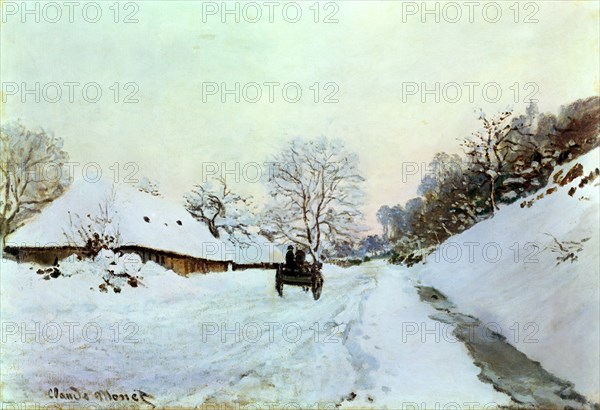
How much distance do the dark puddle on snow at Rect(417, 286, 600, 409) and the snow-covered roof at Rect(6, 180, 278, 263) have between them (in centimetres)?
160

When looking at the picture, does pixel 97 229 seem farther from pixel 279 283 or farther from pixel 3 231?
pixel 279 283

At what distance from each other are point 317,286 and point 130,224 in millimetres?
1546

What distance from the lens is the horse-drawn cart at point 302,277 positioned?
151 inches

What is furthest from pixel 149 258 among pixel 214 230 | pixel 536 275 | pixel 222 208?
pixel 536 275

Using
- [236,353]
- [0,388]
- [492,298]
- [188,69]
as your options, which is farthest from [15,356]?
[492,298]

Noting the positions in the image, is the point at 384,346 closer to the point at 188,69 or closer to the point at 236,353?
the point at 236,353

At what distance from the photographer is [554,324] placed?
3709 millimetres

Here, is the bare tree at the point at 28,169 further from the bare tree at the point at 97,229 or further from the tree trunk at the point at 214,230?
the tree trunk at the point at 214,230

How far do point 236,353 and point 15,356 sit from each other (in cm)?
172

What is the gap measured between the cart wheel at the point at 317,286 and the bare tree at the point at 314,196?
0.49 ft

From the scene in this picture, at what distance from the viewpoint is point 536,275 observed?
3.78 metres

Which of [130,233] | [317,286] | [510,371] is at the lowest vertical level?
[510,371]
